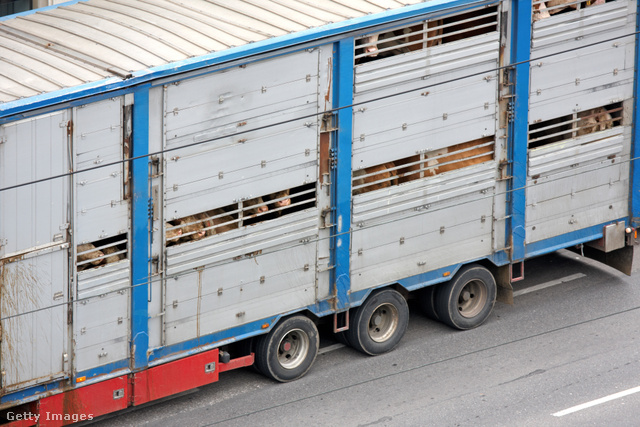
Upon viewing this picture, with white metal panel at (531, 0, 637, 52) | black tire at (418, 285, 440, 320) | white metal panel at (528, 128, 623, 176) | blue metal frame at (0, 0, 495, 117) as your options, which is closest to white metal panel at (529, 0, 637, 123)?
white metal panel at (531, 0, 637, 52)

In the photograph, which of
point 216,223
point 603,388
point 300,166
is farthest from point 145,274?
point 603,388

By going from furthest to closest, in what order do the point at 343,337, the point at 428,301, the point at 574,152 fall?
the point at 428,301 < the point at 574,152 < the point at 343,337

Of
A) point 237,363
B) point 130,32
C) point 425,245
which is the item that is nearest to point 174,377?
point 237,363

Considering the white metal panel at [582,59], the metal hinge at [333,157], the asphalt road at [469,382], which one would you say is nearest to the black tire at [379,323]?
the asphalt road at [469,382]

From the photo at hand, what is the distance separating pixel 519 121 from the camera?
14.0 m

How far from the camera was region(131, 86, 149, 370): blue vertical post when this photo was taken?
11344 millimetres

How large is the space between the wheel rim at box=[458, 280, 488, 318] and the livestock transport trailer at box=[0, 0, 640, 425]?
25 millimetres

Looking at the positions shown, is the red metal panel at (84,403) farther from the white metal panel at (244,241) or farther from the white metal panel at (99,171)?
the white metal panel at (99,171)

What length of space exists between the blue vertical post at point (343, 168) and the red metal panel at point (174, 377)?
1.62m

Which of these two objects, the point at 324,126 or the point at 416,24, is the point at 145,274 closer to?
the point at 324,126

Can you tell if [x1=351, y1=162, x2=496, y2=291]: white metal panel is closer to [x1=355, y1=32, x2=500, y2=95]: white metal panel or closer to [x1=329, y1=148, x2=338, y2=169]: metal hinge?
[x1=329, y1=148, x2=338, y2=169]: metal hinge

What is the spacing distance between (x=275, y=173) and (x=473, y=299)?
3.67 meters

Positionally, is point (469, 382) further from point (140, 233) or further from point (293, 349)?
point (140, 233)

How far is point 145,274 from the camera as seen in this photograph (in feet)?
38.9
